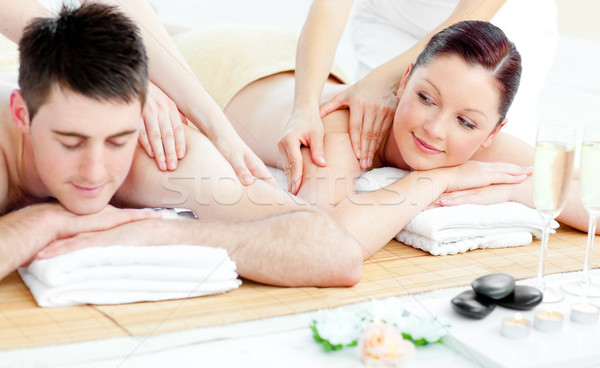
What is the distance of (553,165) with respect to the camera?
1.26m

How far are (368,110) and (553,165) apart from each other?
0.74m

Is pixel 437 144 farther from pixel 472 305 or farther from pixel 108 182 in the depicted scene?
pixel 108 182

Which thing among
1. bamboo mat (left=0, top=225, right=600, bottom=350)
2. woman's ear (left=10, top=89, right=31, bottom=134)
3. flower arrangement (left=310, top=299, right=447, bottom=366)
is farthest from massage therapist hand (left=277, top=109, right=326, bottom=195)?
woman's ear (left=10, top=89, right=31, bottom=134)

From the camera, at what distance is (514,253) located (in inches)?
70.8

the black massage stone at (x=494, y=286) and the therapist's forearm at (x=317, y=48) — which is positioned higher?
the therapist's forearm at (x=317, y=48)

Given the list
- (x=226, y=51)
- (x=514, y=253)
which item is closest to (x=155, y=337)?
(x=514, y=253)

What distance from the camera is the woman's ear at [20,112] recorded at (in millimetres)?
1285

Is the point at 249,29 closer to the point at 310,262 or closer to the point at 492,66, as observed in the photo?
the point at 492,66

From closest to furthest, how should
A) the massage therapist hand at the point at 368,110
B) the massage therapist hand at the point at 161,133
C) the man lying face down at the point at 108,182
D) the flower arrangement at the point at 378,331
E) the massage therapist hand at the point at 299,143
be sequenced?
the flower arrangement at the point at 378,331 → the man lying face down at the point at 108,182 → the massage therapist hand at the point at 161,133 → the massage therapist hand at the point at 299,143 → the massage therapist hand at the point at 368,110

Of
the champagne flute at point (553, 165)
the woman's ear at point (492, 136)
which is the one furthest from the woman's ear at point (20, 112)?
the woman's ear at point (492, 136)

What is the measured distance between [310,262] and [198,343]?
31 cm

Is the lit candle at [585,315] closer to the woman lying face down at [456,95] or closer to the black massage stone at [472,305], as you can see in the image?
the black massage stone at [472,305]

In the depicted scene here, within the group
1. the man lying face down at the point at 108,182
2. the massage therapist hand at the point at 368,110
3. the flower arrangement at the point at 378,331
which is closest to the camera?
the flower arrangement at the point at 378,331

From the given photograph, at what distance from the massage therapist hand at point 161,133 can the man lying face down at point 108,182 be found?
0.03 m
